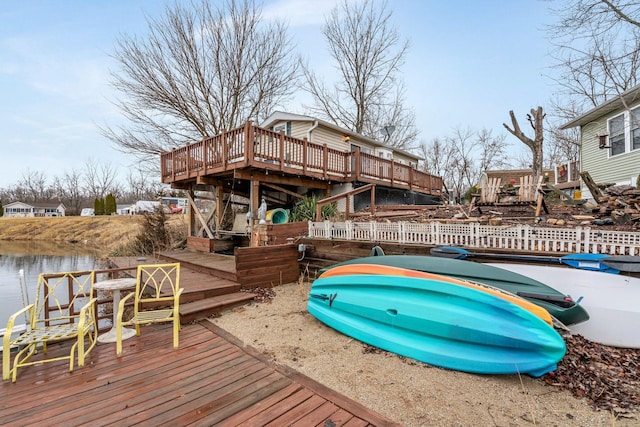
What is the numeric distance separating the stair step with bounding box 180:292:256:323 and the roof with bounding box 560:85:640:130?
40.1 feet

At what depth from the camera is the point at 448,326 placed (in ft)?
8.85

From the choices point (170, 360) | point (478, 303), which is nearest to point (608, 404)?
point (478, 303)

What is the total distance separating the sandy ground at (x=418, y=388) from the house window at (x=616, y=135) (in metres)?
11.8

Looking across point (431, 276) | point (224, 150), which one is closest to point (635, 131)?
point (431, 276)

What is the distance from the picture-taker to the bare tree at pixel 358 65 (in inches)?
680

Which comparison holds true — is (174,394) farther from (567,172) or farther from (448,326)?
(567,172)

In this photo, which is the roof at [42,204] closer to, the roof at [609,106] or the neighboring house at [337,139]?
the neighboring house at [337,139]

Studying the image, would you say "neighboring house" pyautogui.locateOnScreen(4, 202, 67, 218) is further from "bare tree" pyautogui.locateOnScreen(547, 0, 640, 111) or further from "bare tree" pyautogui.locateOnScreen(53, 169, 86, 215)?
"bare tree" pyautogui.locateOnScreen(547, 0, 640, 111)

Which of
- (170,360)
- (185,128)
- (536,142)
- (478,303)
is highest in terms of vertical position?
(185,128)

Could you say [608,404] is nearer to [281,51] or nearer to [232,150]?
[232,150]

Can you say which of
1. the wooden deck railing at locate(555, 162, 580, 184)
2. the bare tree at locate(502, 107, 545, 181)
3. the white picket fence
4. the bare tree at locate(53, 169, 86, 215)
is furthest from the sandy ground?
the bare tree at locate(53, 169, 86, 215)

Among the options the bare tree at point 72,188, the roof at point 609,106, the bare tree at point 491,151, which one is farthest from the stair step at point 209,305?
the bare tree at point 72,188

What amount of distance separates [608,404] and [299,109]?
1912cm

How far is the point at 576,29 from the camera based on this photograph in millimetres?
8844
